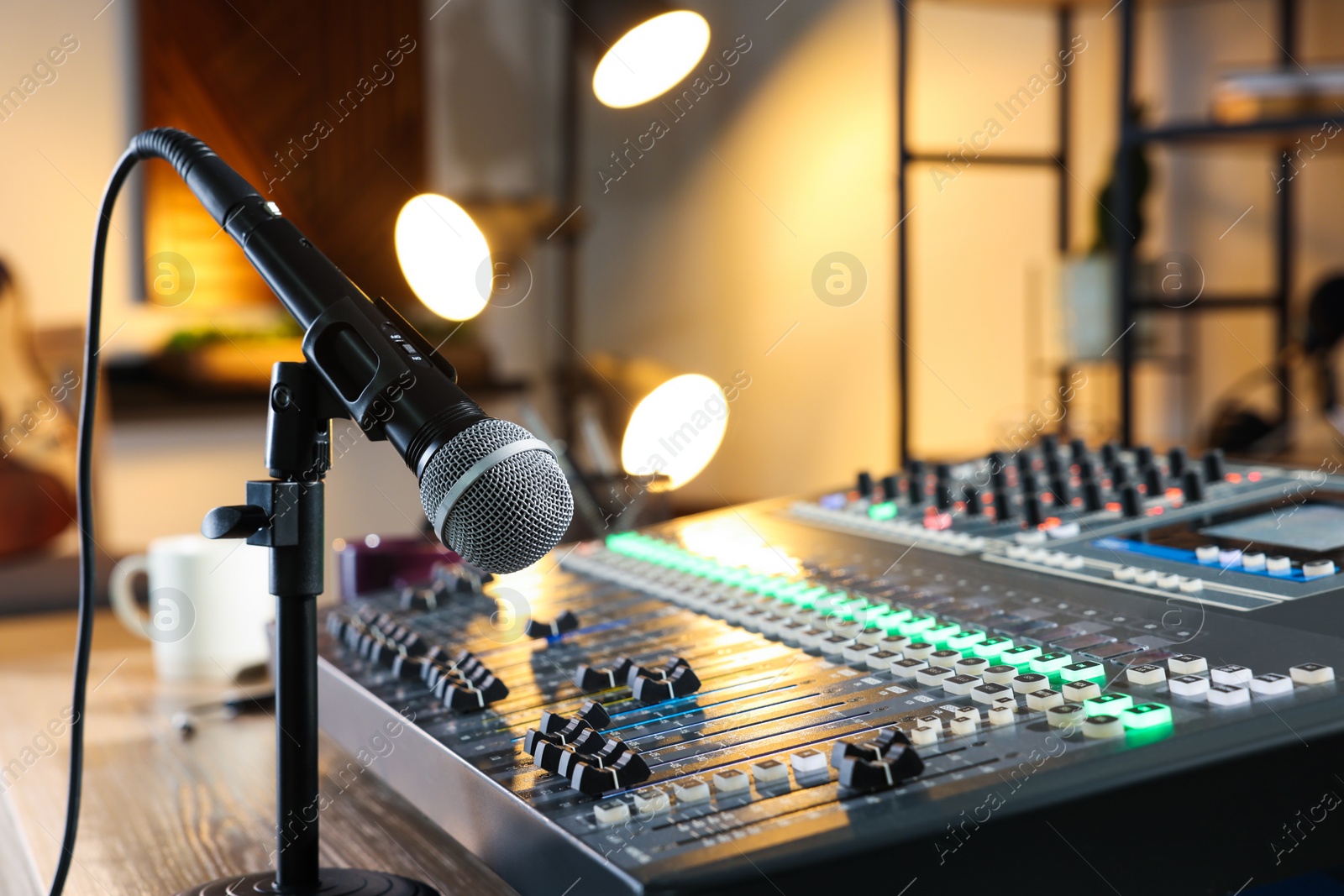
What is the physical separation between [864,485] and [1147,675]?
1.65ft

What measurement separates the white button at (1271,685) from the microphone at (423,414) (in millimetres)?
291

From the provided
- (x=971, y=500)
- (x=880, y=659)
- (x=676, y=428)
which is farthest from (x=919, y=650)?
(x=676, y=428)

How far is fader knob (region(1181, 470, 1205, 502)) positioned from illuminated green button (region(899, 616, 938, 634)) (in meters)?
0.29

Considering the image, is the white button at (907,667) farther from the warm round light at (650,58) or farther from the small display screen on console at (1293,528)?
the warm round light at (650,58)

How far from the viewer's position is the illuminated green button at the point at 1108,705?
0.50 metres

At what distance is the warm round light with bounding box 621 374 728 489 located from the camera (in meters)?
1.72

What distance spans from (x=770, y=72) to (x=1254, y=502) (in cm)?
360

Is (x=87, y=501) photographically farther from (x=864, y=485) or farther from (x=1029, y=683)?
(x=864, y=485)

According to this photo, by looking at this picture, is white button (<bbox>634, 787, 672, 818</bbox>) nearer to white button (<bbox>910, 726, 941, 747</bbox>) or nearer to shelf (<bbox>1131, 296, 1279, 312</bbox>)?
white button (<bbox>910, 726, 941, 747</bbox>)

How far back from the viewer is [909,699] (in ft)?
1.83

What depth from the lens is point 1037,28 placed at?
150 inches

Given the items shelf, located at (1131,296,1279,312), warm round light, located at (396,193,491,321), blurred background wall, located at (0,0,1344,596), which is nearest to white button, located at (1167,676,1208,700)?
warm round light, located at (396,193,491,321)

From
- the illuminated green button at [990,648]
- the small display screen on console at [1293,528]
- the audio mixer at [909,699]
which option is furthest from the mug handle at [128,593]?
the small display screen on console at [1293,528]

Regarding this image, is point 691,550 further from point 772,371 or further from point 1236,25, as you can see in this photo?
point 772,371
